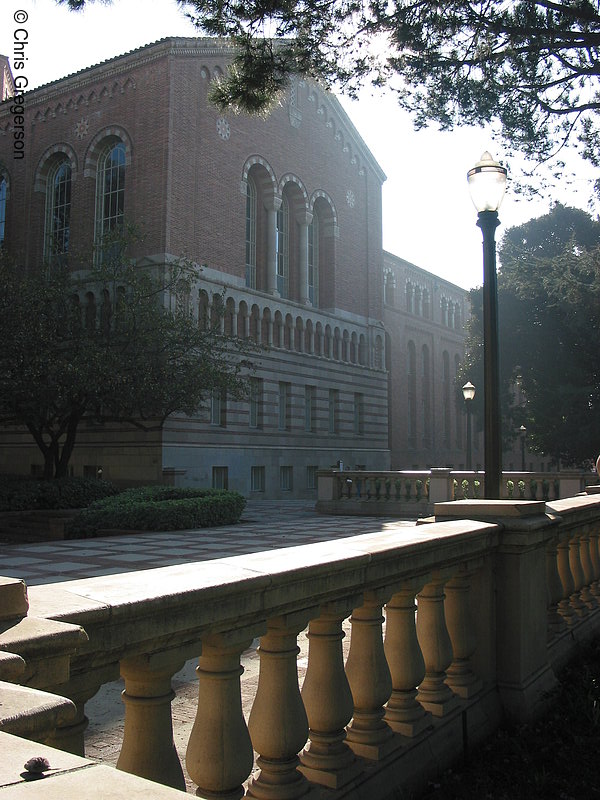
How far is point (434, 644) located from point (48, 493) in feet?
62.2

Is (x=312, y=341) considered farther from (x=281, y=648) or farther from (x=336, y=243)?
(x=281, y=648)

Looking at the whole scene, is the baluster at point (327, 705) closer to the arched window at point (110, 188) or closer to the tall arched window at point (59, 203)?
the arched window at point (110, 188)

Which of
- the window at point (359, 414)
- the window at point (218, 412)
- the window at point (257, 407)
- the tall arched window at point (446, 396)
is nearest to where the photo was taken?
the window at point (218, 412)

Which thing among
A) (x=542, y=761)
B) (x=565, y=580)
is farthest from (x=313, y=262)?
(x=542, y=761)

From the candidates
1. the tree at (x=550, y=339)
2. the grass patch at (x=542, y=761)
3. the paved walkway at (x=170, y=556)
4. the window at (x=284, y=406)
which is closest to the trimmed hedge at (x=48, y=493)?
the paved walkway at (x=170, y=556)

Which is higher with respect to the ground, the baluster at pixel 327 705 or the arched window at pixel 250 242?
the arched window at pixel 250 242

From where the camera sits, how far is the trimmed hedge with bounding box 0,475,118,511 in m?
20.7

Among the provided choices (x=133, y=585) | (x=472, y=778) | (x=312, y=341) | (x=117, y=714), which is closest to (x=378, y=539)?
(x=472, y=778)

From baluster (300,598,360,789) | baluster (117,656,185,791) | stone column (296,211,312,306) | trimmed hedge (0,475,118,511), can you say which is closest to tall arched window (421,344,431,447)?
stone column (296,211,312,306)

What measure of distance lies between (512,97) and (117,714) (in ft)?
33.0

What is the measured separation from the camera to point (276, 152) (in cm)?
3456

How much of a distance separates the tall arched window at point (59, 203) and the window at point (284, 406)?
36.8ft

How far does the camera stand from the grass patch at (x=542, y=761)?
369cm

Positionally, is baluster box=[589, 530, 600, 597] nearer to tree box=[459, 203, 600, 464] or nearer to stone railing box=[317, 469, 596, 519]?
stone railing box=[317, 469, 596, 519]
